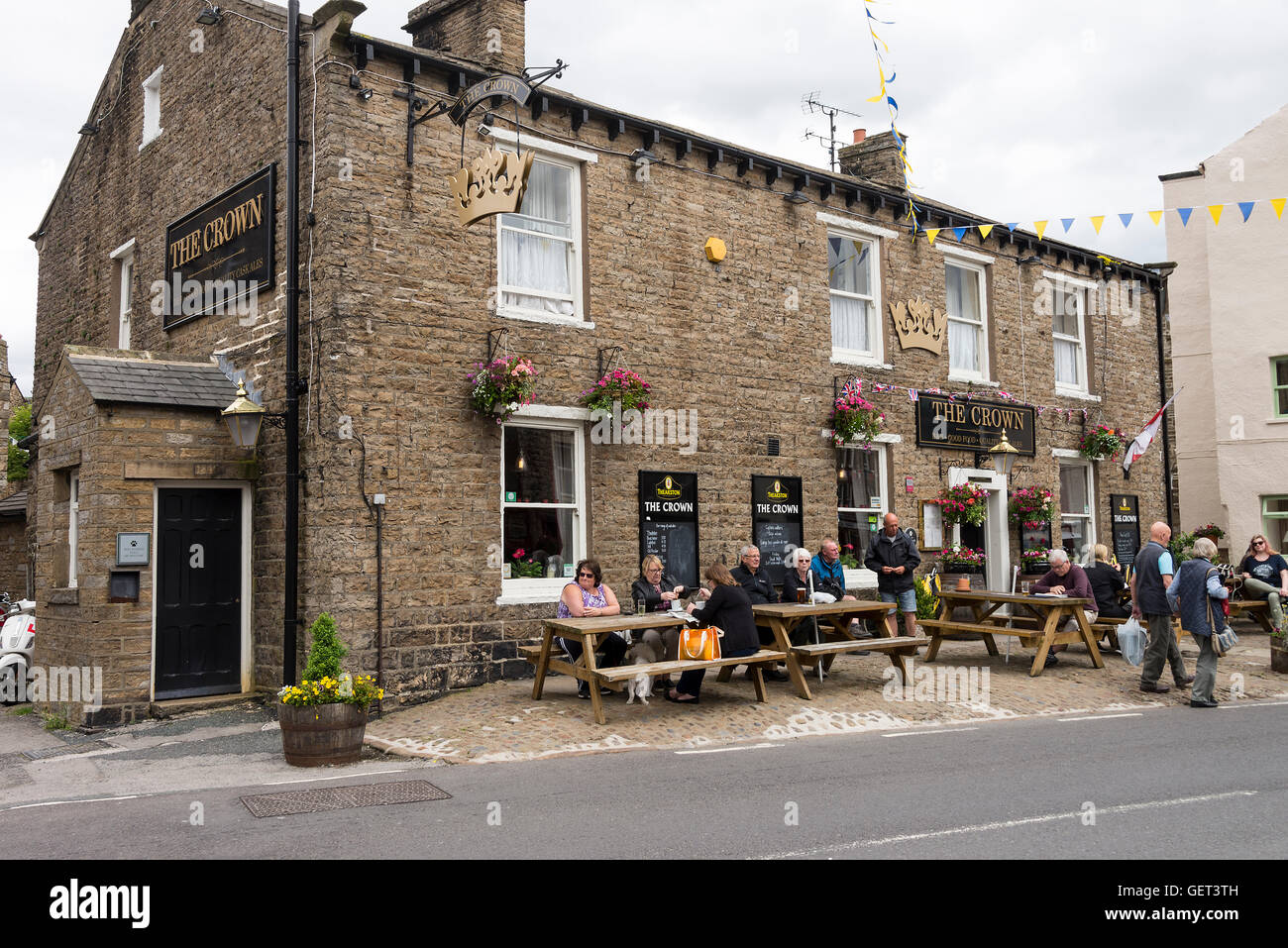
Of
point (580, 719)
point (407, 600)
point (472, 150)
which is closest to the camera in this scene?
point (580, 719)

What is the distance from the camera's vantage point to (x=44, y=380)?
1711 cm

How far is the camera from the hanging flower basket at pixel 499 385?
11312 millimetres

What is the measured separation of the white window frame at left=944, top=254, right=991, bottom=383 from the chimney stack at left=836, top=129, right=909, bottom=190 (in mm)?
1601

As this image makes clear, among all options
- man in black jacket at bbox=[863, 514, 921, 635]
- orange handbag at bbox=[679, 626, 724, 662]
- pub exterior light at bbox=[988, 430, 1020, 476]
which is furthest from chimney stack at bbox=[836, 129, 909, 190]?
orange handbag at bbox=[679, 626, 724, 662]

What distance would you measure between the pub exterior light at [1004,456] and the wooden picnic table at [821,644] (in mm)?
5786

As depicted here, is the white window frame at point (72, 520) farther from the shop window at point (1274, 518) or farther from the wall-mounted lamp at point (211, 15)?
the shop window at point (1274, 518)

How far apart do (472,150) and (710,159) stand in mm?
3685

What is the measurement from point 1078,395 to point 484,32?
42.0 ft

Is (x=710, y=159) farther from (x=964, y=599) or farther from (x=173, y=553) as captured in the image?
(x=173, y=553)

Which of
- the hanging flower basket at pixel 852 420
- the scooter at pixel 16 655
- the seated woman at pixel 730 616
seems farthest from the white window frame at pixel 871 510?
the scooter at pixel 16 655

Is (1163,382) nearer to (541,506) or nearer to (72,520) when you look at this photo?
(541,506)

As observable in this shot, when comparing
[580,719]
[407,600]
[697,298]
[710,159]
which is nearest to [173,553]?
[407,600]

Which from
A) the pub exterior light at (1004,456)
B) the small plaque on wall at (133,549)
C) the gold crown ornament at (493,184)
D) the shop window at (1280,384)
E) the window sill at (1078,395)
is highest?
the gold crown ornament at (493,184)

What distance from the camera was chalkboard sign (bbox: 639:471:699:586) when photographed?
42.5 ft
